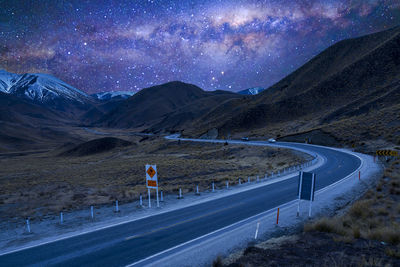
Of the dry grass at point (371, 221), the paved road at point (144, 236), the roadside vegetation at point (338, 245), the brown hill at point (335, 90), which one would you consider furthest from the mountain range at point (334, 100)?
the paved road at point (144, 236)

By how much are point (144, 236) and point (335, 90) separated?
10111cm

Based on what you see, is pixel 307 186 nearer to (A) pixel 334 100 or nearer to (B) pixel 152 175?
(B) pixel 152 175

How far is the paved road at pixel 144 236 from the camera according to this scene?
916 cm

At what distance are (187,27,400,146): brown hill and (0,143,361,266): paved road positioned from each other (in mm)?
61256

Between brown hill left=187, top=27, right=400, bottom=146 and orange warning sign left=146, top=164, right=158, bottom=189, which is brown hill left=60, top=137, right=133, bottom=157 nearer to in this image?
brown hill left=187, top=27, right=400, bottom=146

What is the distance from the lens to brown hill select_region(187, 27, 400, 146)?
72.2 meters

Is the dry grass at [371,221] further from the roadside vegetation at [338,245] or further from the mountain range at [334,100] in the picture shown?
the mountain range at [334,100]

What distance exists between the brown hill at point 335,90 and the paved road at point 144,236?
61.3m

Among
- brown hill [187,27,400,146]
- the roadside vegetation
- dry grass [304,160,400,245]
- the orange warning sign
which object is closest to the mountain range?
brown hill [187,27,400,146]

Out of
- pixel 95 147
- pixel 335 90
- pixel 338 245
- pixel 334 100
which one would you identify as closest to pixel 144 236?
pixel 338 245

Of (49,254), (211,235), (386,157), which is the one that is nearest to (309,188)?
(211,235)

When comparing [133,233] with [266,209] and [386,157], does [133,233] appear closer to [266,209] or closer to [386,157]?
[266,209]

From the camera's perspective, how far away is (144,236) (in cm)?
1100

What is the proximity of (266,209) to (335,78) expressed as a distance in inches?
3983
